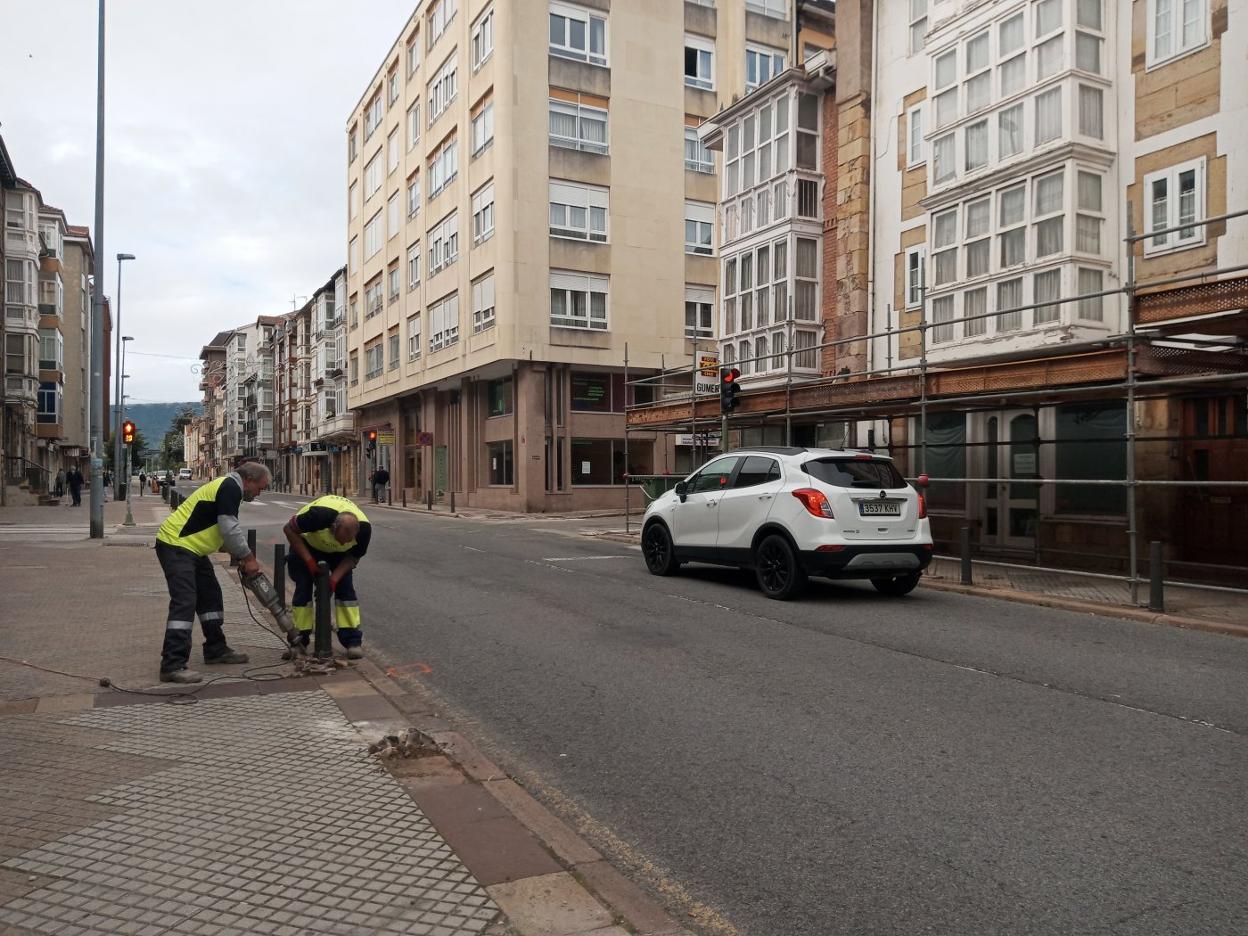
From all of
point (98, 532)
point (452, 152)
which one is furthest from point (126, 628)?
point (452, 152)

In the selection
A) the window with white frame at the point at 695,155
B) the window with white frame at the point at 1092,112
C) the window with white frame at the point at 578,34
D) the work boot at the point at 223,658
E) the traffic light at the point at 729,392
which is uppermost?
the window with white frame at the point at 578,34

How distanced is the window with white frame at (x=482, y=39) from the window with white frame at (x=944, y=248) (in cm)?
2251

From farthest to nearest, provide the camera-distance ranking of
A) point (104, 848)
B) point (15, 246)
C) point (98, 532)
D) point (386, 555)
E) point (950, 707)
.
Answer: point (15, 246)
point (98, 532)
point (386, 555)
point (950, 707)
point (104, 848)

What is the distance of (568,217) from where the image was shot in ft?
115

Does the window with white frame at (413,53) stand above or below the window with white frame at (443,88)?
above

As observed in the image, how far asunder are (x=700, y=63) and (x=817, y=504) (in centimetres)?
3198

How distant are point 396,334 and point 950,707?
44.7 meters

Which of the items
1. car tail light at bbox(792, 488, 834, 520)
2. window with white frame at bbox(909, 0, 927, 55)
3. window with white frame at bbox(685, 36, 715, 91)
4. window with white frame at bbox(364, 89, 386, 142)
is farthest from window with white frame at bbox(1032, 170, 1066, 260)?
window with white frame at bbox(364, 89, 386, 142)

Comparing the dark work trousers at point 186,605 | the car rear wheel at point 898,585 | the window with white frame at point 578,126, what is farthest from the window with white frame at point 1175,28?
the window with white frame at point 578,126

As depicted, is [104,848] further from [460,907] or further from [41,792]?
[460,907]

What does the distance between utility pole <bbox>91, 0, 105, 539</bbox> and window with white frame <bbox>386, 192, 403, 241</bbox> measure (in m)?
26.1

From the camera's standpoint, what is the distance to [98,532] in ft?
67.2

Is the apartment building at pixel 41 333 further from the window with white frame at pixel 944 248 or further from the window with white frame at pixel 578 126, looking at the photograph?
the window with white frame at pixel 944 248

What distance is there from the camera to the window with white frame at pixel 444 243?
39.3m
